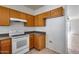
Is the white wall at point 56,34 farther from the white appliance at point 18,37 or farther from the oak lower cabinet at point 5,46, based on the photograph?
the oak lower cabinet at point 5,46

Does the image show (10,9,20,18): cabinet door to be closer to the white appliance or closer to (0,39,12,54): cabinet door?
Result: the white appliance

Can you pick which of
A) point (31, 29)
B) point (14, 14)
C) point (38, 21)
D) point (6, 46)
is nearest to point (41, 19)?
point (38, 21)

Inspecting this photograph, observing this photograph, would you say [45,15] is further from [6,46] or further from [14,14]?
[6,46]

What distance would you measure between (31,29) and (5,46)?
300 mm

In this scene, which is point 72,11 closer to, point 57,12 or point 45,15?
point 57,12

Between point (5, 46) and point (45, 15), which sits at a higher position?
point (45, 15)


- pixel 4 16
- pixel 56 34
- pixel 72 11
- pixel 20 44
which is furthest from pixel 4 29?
pixel 72 11

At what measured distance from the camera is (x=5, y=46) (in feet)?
2.05

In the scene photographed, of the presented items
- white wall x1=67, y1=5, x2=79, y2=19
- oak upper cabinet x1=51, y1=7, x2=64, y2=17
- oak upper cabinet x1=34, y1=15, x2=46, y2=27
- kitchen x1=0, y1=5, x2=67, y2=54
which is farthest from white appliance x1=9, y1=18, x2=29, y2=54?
white wall x1=67, y1=5, x2=79, y2=19

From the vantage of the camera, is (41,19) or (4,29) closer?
(4,29)

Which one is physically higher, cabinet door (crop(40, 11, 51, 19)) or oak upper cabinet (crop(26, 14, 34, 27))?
cabinet door (crop(40, 11, 51, 19))

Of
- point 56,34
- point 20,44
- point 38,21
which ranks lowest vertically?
point 20,44

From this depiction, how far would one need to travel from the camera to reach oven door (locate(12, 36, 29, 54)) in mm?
655

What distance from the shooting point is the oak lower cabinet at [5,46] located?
60 centimetres
